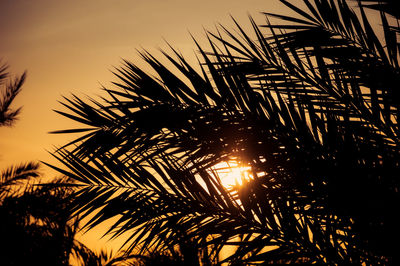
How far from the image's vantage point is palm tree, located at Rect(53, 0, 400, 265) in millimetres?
1450

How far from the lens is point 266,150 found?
1554mm

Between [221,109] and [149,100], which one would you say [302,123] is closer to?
[221,109]

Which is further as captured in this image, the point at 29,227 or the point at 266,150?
the point at 29,227

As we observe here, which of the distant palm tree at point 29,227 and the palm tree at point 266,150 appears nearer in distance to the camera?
the palm tree at point 266,150

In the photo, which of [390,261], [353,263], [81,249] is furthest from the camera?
[81,249]

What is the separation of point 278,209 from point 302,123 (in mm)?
451

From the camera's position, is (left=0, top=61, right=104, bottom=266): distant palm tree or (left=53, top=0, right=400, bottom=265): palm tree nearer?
(left=53, top=0, right=400, bottom=265): palm tree

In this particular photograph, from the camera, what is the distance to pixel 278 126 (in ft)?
5.40

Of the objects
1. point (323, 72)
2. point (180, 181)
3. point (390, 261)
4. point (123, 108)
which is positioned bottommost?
point (390, 261)

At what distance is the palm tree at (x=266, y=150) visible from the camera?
57.1 inches

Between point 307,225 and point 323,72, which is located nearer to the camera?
point 307,225

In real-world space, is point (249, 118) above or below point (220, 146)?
above

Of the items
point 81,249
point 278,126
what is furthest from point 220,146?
point 81,249

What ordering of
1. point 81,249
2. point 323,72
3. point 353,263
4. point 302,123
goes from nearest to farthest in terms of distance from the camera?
1. point 353,263
2. point 302,123
3. point 323,72
4. point 81,249
